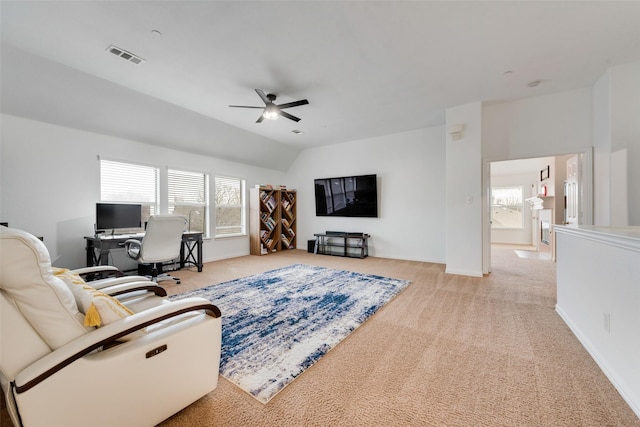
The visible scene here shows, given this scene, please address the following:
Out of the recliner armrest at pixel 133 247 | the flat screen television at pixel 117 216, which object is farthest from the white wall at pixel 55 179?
the recliner armrest at pixel 133 247

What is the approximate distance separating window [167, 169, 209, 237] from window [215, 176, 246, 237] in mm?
293

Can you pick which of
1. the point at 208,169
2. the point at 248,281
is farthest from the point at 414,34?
the point at 208,169

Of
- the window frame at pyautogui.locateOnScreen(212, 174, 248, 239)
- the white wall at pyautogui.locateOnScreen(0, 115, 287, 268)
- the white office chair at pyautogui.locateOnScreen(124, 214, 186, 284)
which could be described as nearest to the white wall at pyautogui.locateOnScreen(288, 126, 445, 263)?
the window frame at pyautogui.locateOnScreen(212, 174, 248, 239)

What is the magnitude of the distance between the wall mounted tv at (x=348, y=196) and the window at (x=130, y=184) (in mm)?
3668

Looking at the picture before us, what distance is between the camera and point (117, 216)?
3.91m

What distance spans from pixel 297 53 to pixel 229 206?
4.21 meters

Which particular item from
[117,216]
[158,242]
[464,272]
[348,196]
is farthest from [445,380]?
[348,196]

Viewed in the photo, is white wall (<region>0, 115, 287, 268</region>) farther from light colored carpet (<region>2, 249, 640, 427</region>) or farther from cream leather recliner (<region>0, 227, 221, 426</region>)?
light colored carpet (<region>2, 249, 640, 427</region>)

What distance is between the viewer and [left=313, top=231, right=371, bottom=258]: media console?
5852 mm

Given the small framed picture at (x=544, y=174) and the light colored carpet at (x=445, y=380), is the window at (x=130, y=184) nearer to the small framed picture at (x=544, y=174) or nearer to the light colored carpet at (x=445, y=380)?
the light colored carpet at (x=445, y=380)

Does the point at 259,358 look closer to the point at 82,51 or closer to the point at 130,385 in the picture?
the point at 130,385

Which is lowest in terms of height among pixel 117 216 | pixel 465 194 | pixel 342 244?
pixel 342 244

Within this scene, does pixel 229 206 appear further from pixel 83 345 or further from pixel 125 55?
pixel 83 345

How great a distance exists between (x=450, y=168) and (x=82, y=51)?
508cm
